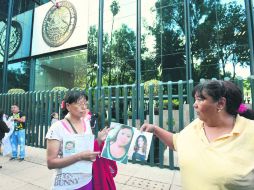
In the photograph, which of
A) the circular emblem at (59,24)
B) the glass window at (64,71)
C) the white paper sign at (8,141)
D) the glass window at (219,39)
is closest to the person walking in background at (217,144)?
the white paper sign at (8,141)

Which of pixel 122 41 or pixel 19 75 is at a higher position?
pixel 122 41

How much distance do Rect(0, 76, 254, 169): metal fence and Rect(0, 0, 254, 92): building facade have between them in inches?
146

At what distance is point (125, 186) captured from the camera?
4551 mm

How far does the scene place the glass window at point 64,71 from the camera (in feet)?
59.7

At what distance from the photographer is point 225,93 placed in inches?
63.9

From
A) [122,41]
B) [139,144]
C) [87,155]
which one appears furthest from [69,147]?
[122,41]

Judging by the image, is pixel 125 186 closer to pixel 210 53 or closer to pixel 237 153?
pixel 237 153

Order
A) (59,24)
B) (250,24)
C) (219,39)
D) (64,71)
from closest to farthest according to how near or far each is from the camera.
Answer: (250,24)
(219,39)
(59,24)
(64,71)

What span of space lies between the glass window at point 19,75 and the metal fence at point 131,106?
11709 millimetres

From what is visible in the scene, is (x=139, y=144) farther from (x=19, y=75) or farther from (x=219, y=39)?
(x=19, y=75)

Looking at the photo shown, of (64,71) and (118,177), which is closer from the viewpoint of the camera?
(118,177)

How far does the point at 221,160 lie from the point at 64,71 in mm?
19453

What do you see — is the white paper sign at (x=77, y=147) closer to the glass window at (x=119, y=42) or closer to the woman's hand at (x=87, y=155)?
the woman's hand at (x=87, y=155)

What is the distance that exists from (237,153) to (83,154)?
3.67 ft
